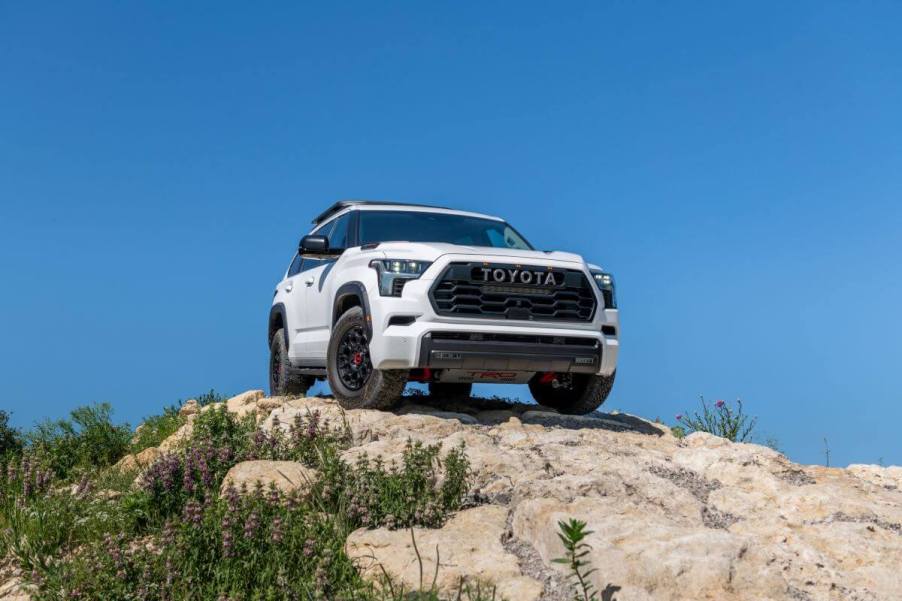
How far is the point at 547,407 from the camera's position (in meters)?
10.2

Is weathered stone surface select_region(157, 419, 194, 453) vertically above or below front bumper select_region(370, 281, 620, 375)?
below

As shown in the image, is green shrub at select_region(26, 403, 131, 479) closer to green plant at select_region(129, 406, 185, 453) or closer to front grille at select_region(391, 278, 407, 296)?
green plant at select_region(129, 406, 185, 453)

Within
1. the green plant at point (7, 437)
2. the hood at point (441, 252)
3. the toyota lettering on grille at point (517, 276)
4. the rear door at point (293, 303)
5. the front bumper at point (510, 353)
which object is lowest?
the green plant at point (7, 437)

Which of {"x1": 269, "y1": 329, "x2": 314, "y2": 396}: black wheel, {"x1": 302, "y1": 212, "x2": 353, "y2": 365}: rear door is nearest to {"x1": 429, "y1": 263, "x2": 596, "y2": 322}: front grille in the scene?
{"x1": 302, "y1": 212, "x2": 353, "y2": 365}: rear door

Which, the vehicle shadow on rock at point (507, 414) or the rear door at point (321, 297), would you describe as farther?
the rear door at point (321, 297)

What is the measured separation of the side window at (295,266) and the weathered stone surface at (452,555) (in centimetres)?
705

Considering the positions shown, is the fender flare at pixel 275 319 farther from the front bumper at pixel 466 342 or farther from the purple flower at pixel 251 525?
the purple flower at pixel 251 525

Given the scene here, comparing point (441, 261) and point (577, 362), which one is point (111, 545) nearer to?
point (441, 261)

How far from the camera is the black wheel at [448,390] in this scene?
11.2 meters

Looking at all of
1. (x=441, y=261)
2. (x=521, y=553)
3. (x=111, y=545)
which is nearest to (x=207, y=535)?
(x=111, y=545)

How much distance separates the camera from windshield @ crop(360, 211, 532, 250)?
9.77 m

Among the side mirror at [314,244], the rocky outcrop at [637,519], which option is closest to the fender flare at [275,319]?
the side mirror at [314,244]

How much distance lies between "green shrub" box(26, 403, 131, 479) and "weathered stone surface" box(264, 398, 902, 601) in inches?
155

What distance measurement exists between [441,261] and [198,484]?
2.92 m
